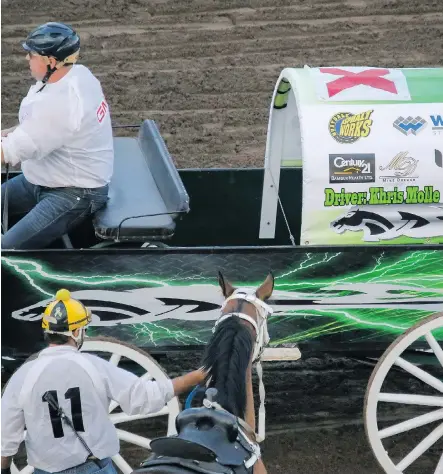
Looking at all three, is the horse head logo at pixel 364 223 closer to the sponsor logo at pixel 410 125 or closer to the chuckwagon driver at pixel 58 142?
the sponsor logo at pixel 410 125

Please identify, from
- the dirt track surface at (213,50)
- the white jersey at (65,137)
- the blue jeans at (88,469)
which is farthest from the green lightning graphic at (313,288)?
the dirt track surface at (213,50)

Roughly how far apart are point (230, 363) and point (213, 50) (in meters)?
6.18

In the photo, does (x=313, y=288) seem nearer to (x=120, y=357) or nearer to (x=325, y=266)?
(x=325, y=266)

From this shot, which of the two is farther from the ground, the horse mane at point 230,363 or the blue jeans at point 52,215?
the blue jeans at point 52,215

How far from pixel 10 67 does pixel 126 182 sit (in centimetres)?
433

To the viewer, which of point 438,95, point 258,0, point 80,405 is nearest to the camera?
point 80,405

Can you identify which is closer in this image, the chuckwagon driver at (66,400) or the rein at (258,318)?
the chuckwagon driver at (66,400)

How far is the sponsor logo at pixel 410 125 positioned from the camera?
211 inches

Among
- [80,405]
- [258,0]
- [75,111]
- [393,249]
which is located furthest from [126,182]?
[258,0]

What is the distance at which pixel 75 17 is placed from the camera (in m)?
10.5

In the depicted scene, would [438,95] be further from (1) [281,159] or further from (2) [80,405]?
(2) [80,405]

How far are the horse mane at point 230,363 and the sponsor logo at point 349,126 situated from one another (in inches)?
50.1

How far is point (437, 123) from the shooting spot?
539 cm

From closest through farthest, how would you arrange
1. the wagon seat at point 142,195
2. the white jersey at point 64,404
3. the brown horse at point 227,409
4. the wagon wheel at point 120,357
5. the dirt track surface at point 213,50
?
the brown horse at point 227,409, the white jersey at point 64,404, the wagon wheel at point 120,357, the wagon seat at point 142,195, the dirt track surface at point 213,50
